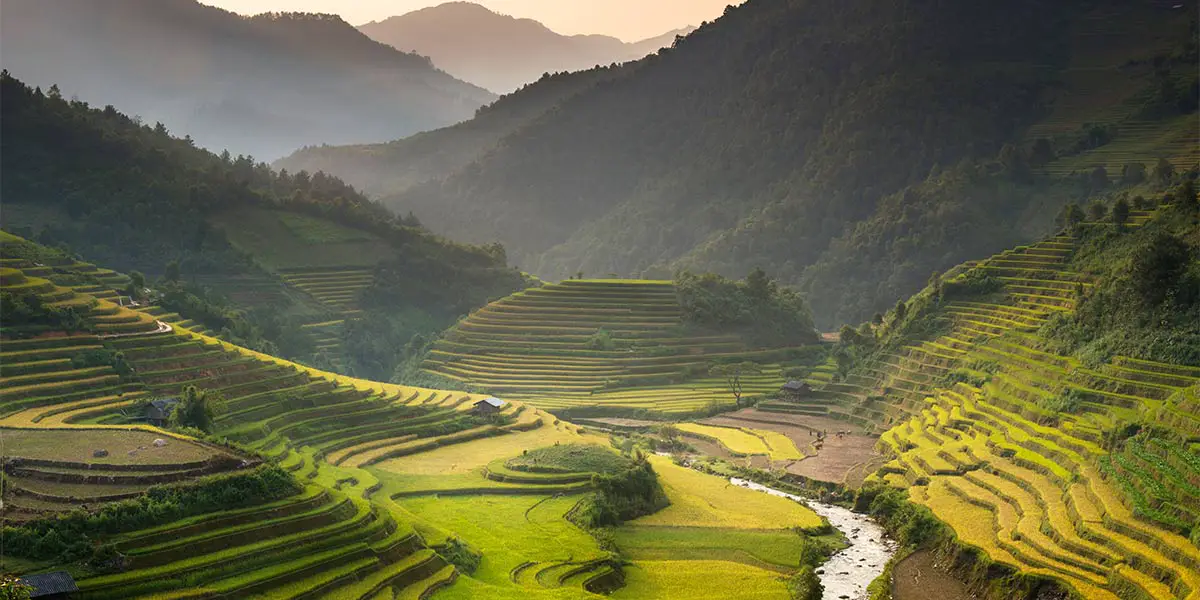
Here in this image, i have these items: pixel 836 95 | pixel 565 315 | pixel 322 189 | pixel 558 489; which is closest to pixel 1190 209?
pixel 558 489

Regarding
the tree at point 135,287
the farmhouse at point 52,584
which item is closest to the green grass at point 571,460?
the farmhouse at point 52,584

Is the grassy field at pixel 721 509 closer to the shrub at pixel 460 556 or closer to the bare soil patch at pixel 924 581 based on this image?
the bare soil patch at pixel 924 581

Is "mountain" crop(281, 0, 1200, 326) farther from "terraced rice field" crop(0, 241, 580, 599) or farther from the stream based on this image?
"terraced rice field" crop(0, 241, 580, 599)

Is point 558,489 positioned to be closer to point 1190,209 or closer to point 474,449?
point 474,449

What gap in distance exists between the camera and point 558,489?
36594mm

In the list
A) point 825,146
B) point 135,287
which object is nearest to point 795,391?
point 135,287

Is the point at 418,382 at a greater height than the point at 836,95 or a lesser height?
lesser

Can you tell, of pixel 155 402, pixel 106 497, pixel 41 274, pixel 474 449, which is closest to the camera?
pixel 106 497

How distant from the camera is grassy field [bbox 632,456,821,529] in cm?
3475

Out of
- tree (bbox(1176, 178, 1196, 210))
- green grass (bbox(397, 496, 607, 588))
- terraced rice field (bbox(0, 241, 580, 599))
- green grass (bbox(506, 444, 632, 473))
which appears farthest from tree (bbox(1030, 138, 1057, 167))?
green grass (bbox(397, 496, 607, 588))

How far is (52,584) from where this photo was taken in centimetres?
2034

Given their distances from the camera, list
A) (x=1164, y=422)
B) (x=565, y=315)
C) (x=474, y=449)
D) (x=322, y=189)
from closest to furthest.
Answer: (x=1164, y=422) < (x=474, y=449) < (x=565, y=315) < (x=322, y=189)

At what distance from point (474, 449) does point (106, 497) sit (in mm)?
19159

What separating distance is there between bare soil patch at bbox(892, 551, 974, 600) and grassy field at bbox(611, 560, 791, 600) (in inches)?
116
